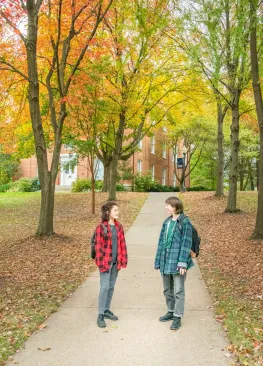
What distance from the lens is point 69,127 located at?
18359mm

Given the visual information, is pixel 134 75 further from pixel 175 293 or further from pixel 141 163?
pixel 141 163

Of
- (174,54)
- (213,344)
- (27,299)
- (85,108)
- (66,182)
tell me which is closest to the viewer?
(213,344)

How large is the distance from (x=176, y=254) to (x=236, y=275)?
137 inches

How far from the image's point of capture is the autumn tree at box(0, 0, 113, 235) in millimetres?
11820

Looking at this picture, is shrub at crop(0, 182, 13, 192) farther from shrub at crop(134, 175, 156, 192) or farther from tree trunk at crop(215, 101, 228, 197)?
tree trunk at crop(215, 101, 228, 197)

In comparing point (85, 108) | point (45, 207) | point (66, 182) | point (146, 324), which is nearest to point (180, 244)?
point (146, 324)

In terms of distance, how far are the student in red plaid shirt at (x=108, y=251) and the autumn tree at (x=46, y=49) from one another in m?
6.83

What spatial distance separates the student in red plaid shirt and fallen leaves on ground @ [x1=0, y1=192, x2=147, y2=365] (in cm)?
90

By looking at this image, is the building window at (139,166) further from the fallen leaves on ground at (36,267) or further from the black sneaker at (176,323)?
the black sneaker at (176,323)

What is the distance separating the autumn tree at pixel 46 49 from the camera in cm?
1182

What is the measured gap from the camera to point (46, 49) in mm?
14781

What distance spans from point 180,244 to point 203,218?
11482 mm

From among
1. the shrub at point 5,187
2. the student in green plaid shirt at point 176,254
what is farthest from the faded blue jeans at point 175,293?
the shrub at point 5,187

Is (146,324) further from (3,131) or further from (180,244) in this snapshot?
(3,131)
